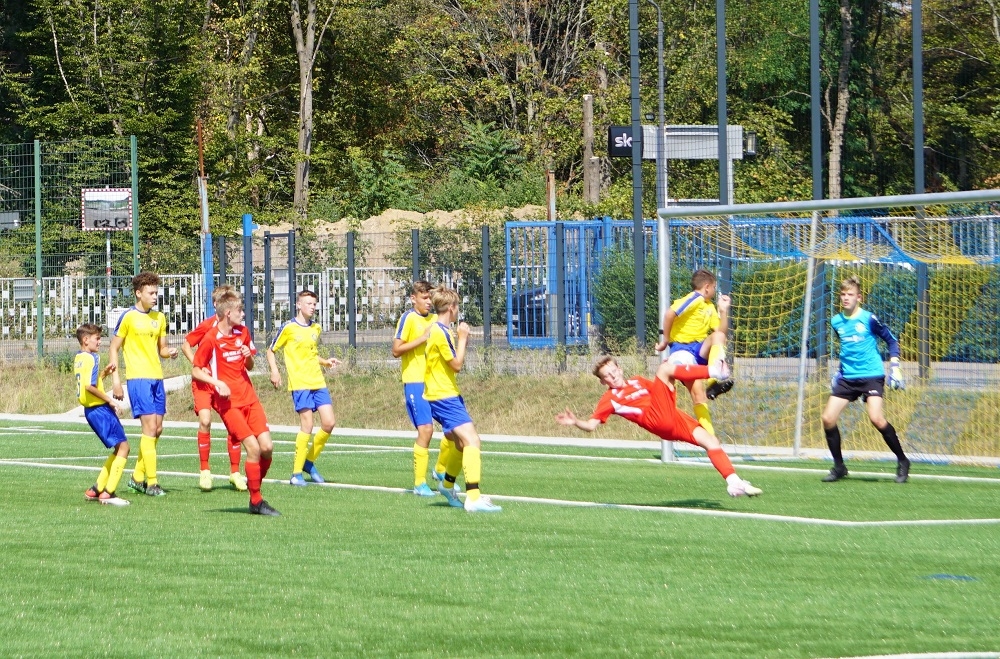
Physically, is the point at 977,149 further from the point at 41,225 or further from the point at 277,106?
the point at 41,225

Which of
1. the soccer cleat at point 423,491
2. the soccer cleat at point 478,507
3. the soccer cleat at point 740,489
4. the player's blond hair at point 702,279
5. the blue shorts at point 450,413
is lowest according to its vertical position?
the soccer cleat at point 423,491

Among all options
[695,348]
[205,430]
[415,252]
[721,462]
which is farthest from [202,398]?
[415,252]

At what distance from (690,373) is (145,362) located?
15.8 ft

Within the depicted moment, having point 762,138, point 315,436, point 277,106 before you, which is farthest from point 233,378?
point 277,106

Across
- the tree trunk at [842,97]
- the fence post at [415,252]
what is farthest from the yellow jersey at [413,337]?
the tree trunk at [842,97]

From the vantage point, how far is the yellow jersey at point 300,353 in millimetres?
13938

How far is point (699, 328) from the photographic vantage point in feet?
48.0

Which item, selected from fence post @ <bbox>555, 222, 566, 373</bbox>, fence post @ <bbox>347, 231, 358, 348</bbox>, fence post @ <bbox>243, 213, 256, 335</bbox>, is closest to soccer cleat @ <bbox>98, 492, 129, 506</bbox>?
fence post @ <bbox>555, 222, 566, 373</bbox>

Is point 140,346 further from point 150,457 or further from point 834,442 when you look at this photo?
point 834,442

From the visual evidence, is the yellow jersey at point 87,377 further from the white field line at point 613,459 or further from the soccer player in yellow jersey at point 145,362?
the white field line at point 613,459

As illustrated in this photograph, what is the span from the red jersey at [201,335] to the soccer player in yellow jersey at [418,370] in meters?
1.65

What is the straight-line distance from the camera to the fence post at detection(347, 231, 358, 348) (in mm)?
24859

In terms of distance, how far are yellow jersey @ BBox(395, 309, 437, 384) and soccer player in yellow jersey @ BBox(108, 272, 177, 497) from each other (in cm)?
212

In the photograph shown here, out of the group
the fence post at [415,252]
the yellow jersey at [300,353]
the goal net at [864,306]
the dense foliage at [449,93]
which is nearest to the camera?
the yellow jersey at [300,353]
